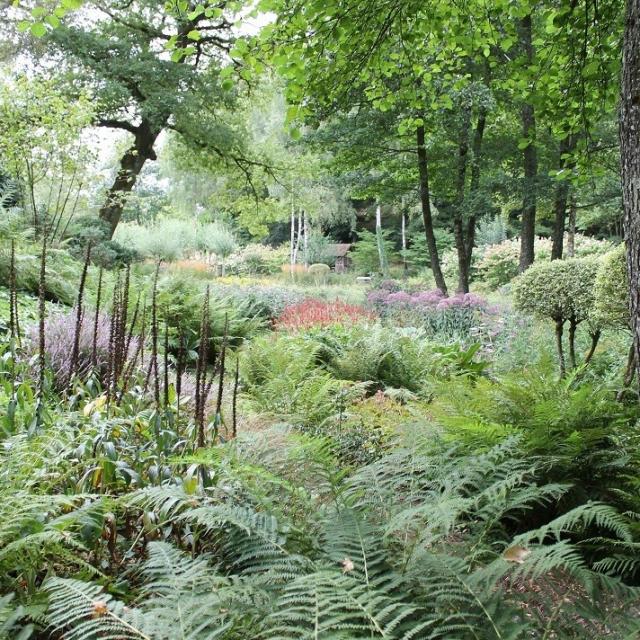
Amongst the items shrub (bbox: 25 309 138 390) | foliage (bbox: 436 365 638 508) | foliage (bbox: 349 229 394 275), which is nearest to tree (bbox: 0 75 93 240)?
shrub (bbox: 25 309 138 390)

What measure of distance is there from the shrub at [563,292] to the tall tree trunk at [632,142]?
365cm

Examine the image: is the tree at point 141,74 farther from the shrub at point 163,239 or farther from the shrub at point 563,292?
the shrub at point 563,292

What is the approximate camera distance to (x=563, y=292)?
5.84 metres

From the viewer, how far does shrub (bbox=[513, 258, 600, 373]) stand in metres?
5.65

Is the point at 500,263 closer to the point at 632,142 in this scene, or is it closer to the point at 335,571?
the point at 632,142

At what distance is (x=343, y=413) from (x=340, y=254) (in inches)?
1068

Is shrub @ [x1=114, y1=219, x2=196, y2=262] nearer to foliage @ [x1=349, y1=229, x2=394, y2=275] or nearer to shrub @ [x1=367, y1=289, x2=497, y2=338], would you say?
foliage @ [x1=349, y1=229, x2=394, y2=275]

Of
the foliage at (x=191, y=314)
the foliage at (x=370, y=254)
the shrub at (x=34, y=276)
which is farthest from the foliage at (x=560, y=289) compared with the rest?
the foliage at (x=370, y=254)

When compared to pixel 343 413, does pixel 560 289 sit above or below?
above

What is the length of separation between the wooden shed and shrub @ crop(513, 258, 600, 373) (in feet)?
74.8

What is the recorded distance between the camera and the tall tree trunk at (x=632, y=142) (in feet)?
6.28

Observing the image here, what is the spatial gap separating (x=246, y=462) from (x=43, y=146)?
10936 millimetres

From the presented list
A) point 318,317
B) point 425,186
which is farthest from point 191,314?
point 425,186

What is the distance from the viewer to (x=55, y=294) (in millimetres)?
7418
